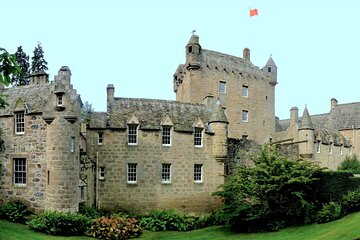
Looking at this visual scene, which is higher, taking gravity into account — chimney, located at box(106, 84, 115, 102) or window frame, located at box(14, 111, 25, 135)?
chimney, located at box(106, 84, 115, 102)

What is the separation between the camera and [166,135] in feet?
123

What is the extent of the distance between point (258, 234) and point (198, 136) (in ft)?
35.1

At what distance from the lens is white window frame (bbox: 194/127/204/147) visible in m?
38.5

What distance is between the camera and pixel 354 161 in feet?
177

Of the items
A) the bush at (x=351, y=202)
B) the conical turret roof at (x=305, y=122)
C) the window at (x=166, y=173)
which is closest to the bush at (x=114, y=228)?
the window at (x=166, y=173)

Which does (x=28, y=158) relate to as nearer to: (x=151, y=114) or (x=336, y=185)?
(x=151, y=114)

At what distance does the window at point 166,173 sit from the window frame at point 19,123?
11242 millimetres

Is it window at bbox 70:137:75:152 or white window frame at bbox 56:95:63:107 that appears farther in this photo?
window at bbox 70:137:75:152

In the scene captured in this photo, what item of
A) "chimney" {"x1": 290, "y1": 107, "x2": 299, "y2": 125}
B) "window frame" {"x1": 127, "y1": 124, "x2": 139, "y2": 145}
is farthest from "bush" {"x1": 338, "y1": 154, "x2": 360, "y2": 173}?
"window frame" {"x1": 127, "y1": 124, "x2": 139, "y2": 145}

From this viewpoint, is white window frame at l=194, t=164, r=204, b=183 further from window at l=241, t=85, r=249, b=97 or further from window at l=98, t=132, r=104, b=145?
window at l=241, t=85, r=249, b=97

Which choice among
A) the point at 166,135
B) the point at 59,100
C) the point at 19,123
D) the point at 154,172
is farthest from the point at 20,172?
the point at 166,135

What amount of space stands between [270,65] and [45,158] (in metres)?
35.2

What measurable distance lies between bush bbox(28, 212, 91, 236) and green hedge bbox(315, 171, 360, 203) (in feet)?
55.2

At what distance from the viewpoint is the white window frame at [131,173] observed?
36.1 metres
